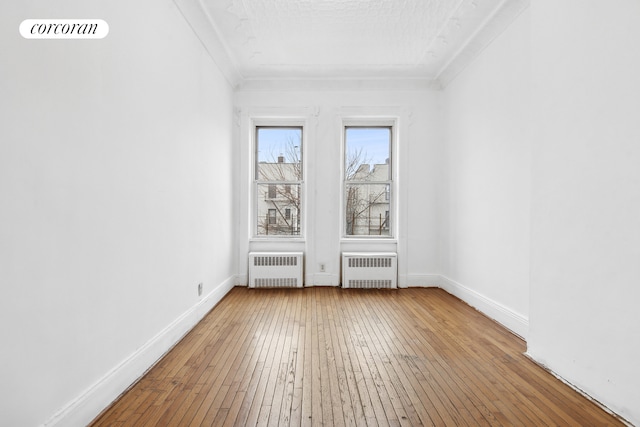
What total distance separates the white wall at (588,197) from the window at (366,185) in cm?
280

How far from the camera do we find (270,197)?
5289mm

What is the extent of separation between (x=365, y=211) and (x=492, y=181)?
2043 millimetres

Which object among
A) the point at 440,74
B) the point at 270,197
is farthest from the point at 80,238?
the point at 440,74

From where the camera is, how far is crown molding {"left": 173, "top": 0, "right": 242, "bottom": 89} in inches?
123

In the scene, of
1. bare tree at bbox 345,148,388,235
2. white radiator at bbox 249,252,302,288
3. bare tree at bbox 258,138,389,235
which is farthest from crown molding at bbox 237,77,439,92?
white radiator at bbox 249,252,302,288

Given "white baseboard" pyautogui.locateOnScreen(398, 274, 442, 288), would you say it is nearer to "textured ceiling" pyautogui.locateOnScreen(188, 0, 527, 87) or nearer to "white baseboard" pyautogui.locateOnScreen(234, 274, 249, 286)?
"white baseboard" pyautogui.locateOnScreen(234, 274, 249, 286)

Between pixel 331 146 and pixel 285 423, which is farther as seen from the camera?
pixel 331 146

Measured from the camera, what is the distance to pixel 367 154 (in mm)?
5363

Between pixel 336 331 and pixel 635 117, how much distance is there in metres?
2.63

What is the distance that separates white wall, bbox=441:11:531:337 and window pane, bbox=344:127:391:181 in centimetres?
92

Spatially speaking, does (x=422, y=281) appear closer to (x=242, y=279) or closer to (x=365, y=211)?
(x=365, y=211)

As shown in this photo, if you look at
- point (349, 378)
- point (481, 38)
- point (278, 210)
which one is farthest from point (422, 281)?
point (481, 38)

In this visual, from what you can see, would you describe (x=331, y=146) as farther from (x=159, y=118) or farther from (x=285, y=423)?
(x=285, y=423)

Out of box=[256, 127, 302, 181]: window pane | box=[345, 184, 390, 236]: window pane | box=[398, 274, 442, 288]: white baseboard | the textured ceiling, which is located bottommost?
box=[398, 274, 442, 288]: white baseboard
